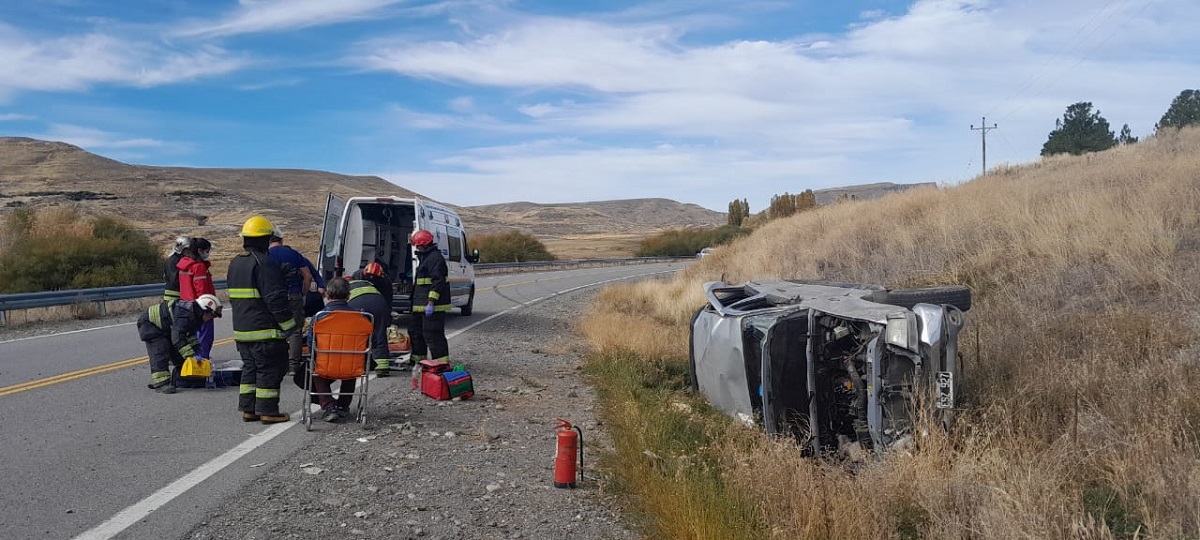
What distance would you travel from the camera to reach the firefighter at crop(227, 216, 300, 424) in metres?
7.69

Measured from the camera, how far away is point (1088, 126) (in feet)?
145

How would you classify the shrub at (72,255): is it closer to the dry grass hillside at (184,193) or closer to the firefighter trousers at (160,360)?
the dry grass hillside at (184,193)

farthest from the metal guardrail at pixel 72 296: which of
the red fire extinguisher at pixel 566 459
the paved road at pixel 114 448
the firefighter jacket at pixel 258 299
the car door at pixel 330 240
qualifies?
the red fire extinguisher at pixel 566 459

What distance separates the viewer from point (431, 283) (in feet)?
33.7

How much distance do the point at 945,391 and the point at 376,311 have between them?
640cm

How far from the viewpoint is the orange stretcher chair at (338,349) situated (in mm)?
7594

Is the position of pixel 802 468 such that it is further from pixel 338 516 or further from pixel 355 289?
pixel 355 289

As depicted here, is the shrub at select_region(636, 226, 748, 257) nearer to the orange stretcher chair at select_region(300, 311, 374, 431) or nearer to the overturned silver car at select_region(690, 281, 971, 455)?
the overturned silver car at select_region(690, 281, 971, 455)

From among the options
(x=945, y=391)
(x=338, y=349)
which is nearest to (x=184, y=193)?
(x=338, y=349)

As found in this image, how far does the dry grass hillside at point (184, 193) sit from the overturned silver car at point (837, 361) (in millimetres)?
34725

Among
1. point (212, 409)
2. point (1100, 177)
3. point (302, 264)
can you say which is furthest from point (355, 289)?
point (1100, 177)

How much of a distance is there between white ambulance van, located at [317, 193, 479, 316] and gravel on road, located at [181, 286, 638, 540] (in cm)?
534

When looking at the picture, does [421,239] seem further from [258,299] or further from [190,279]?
[258,299]

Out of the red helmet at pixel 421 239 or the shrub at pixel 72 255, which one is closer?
the red helmet at pixel 421 239
